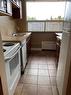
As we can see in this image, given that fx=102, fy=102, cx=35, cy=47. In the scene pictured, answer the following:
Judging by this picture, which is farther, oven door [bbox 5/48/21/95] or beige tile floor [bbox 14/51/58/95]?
beige tile floor [bbox 14/51/58/95]

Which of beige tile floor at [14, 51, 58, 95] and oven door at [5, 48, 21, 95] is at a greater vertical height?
oven door at [5, 48, 21, 95]

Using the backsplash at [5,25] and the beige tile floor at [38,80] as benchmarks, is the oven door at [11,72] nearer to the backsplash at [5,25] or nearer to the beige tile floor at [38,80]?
the beige tile floor at [38,80]

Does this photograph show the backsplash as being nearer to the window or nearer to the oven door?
the oven door

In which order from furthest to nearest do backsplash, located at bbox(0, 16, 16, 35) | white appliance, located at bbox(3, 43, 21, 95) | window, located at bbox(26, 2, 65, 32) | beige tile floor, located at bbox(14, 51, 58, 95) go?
window, located at bbox(26, 2, 65, 32)
backsplash, located at bbox(0, 16, 16, 35)
beige tile floor, located at bbox(14, 51, 58, 95)
white appliance, located at bbox(3, 43, 21, 95)

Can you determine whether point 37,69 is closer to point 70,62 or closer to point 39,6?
point 70,62

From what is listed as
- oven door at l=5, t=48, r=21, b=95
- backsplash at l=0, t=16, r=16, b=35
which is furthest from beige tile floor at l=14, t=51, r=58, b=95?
backsplash at l=0, t=16, r=16, b=35

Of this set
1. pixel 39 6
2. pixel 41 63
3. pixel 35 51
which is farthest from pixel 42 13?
pixel 41 63

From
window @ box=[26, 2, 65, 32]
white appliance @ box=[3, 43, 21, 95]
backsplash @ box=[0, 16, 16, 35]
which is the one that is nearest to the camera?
white appliance @ box=[3, 43, 21, 95]

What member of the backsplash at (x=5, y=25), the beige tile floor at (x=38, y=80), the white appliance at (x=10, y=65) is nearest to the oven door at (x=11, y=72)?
the white appliance at (x=10, y=65)

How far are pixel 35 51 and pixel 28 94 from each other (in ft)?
9.84

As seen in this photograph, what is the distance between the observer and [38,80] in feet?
8.27

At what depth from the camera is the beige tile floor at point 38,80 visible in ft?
6.97

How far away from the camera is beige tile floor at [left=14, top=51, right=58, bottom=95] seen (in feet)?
6.97

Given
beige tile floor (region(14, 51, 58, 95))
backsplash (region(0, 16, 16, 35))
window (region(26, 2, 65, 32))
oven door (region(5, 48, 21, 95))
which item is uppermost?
window (region(26, 2, 65, 32))
